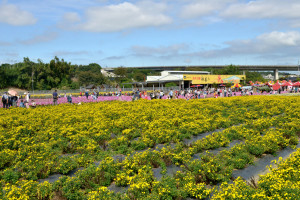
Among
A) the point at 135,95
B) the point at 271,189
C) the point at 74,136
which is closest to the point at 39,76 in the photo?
the point at 135,95

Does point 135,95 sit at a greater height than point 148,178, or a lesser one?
greater

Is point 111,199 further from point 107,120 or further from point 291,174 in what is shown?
point 107,120

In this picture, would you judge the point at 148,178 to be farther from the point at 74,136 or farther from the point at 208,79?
the point at 208,79

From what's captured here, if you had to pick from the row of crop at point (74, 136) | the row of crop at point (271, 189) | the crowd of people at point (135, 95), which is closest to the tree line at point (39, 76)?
the crowd of people at point (135, 95)

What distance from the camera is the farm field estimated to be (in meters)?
6.42

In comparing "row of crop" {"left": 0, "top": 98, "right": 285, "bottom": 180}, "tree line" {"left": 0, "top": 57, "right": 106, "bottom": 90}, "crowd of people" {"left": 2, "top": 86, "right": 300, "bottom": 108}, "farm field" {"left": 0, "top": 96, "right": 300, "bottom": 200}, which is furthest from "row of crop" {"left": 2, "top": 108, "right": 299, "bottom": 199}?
"tree line" {"left": 0, "top": 57, "right": 106, "bottom": 90}

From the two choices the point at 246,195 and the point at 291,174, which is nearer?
the point at 246,195

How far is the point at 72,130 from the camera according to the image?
12.0 metres

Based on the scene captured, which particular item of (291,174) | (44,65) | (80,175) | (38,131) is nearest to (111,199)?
(80,175)

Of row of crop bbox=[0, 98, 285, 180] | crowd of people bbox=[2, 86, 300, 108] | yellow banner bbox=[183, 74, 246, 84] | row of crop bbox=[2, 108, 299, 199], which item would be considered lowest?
row of crop bbox=[2, 108, 299, 199]

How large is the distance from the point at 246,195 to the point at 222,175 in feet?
5.30

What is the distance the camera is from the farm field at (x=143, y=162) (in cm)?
642

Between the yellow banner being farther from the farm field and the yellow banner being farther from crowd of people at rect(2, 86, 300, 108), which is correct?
the farm field

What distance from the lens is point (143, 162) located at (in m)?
8.50
